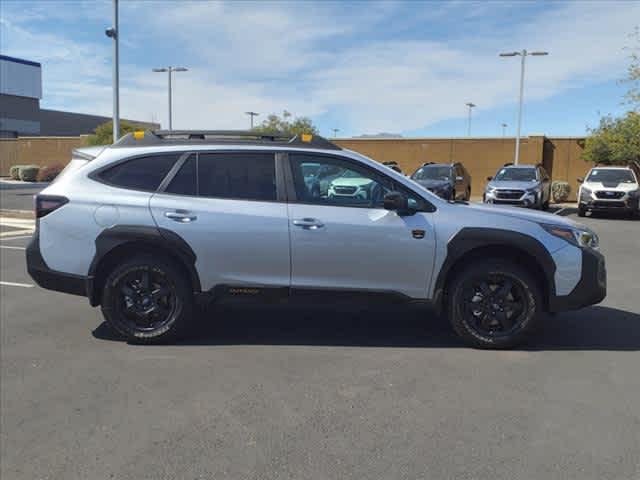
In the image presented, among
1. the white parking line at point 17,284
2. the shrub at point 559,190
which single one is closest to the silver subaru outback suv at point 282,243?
the white parking line at point 17,284

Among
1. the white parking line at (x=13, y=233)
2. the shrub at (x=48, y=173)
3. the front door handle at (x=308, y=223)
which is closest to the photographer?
the front door handle at (x=308, y=223)

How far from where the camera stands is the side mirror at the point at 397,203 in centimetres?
473

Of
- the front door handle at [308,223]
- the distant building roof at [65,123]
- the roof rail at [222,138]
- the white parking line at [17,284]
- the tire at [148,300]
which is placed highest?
the distant building roof at [65,123]

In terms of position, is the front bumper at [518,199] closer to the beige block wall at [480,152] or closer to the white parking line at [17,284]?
the beige block wall at [480,152]

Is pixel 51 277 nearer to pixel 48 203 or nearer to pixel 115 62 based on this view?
pixel 48 203

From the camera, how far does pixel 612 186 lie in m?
18.4

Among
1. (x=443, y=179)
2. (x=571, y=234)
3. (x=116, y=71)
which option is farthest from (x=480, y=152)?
(x=571, y=234)

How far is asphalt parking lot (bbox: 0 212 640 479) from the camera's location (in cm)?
315

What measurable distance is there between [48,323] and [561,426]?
4878 mm

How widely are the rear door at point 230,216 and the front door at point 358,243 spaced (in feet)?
0.54

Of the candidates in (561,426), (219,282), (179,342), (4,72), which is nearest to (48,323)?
(179,342)

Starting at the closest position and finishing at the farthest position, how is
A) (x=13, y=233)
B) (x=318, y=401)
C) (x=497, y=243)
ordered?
(x=318, y=401), (x=497, y=243), (x=13, y=233)

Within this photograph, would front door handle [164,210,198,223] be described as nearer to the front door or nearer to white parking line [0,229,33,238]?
the front door

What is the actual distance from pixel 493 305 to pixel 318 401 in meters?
1.89
